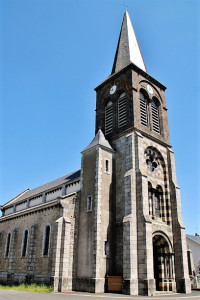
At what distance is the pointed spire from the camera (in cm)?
2852

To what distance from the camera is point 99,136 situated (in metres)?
23.6

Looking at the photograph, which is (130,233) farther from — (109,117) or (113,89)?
(113,89)

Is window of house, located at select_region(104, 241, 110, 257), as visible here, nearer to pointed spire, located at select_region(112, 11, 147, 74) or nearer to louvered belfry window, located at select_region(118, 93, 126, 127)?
louvered belfry window, located at select_region(118, 93, 126, 127)

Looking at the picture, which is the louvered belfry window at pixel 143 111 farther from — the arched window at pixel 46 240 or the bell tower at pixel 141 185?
the arched window at pixel 46 240

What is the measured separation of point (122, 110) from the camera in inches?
987

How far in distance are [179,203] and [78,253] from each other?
9.53 meters

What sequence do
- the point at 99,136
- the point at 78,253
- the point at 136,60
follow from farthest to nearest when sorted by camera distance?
the point at 136,60, the point at 99,136, the point at 78,253

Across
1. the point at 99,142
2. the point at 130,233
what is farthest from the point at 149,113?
the point at 130,233

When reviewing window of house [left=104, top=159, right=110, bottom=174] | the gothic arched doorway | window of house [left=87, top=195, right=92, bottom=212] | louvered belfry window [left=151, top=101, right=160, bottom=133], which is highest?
louvered belfry window [left=151, top=101, right=160, bottom=133]

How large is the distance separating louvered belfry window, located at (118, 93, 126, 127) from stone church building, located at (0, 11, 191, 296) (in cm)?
12

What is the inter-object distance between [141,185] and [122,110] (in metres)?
8.46

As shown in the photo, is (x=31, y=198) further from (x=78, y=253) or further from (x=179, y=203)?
(x=179, y=203)

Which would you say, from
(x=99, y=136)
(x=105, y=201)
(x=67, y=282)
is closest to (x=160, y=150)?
(x=99, y=136)

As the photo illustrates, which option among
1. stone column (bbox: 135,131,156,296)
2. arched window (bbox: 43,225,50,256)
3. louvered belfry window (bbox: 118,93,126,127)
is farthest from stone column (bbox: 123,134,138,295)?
arched window (bbox: 43,225,50,256)
